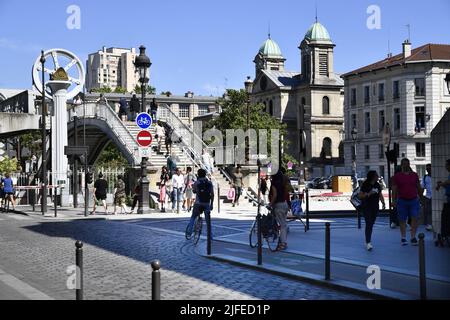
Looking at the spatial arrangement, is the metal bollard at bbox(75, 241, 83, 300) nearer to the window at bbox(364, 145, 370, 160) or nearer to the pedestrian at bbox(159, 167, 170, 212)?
the pedestrian at bbox(159, 167, 170, 212)

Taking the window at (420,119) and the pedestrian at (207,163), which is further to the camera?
the window at (420,119)

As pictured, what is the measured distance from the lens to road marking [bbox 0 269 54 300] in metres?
9.39

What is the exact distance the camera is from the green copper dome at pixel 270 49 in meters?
125

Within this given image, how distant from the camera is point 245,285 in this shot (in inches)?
406

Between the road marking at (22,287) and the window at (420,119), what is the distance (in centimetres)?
7162

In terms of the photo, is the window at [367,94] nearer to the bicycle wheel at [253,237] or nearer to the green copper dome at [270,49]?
the green copper dome at [270,49]

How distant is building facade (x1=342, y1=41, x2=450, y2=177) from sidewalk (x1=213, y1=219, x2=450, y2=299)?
61.9 meters

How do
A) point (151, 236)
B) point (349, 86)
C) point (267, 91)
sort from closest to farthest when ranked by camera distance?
point (151, 236)
point (349, 86)
point (267, 91)

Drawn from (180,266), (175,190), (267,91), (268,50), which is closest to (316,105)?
(267,91)

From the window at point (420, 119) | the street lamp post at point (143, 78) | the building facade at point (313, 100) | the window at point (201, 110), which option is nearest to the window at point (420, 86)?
the window at point (420, 119)

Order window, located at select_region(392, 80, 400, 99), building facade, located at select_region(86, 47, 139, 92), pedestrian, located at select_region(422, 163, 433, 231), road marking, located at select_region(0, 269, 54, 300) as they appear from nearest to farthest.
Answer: road marking, located at select_region(0, 269, 54, 300) → pedestrian, located at select_region(422, 163, 433, 231) → window, located at select_region(392, 80, 400, 99) → building facade, located at select_region(86, 47, 139, 92)

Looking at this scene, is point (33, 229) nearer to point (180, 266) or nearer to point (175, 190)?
point (175, 190)

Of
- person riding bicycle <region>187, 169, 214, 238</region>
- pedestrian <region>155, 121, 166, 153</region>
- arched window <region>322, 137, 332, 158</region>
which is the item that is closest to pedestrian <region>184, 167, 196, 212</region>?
pedestrian <region>155, 121, 166, 153</region>
